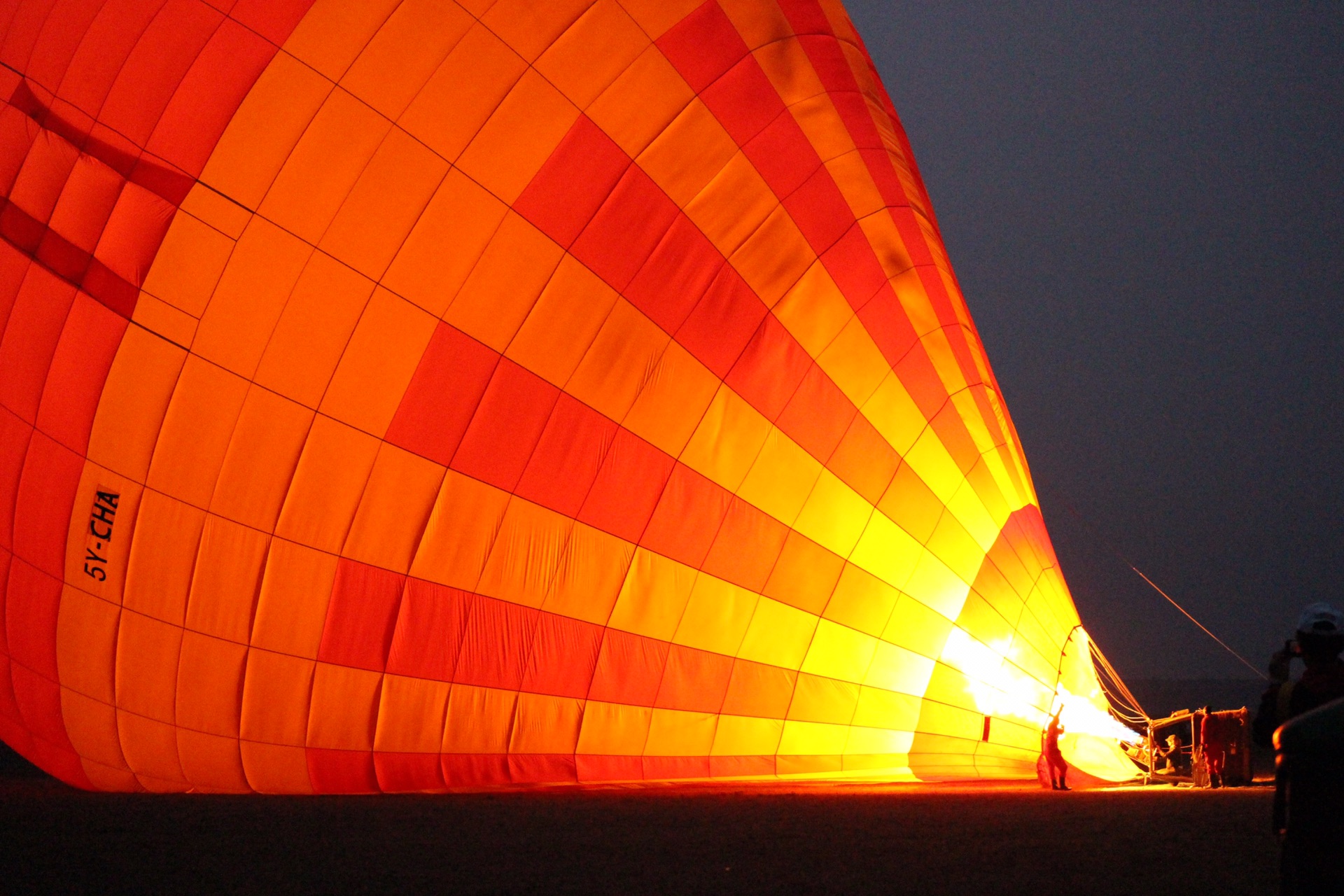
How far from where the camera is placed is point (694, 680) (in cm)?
590

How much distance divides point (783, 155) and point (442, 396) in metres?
2.36

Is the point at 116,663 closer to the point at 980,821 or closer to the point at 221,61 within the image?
the point at 221,61

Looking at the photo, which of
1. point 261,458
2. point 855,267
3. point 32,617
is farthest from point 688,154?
point 32,617

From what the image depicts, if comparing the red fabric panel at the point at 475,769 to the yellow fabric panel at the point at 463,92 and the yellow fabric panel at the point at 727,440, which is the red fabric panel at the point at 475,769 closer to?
the yellow fabric panel at the point at 727,440

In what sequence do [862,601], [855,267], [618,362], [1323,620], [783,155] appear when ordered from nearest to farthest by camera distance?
[1323,620]
[618,362]
[862,601]
[783,155]
[855,267]

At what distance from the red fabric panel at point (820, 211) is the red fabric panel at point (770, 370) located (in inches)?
22.8

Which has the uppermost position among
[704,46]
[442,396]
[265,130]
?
[704,46]

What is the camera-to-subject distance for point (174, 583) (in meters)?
5.72

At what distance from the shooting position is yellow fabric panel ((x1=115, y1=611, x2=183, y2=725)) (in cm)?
580

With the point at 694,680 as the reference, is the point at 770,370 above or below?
above

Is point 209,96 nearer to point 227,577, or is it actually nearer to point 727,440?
point 227,577

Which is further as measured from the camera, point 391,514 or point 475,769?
point 475,769

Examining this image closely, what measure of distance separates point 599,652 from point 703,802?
968mm

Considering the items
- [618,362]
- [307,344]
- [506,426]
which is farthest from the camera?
[618,362]
